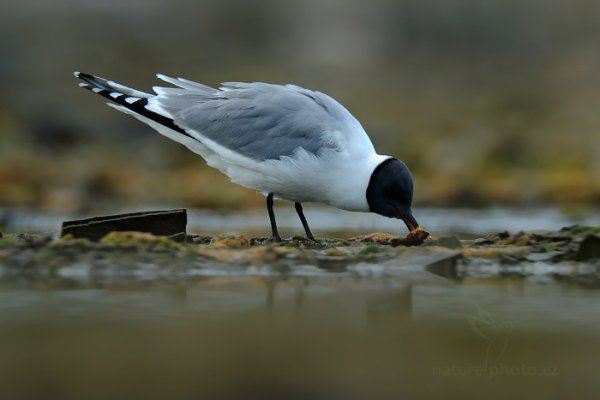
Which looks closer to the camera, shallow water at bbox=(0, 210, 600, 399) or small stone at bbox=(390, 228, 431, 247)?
shallow water at bbox=(0, 210, 600, 399)

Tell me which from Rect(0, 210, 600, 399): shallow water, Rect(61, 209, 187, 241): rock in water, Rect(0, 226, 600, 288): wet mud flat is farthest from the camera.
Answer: Rect(61, 209, 187, 241): rock in water

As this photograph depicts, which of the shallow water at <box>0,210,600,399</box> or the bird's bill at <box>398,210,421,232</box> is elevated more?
the bird's bill at <box>398,210,421,232</box>

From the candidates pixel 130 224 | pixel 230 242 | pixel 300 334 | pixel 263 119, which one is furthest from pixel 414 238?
pixel 300 334

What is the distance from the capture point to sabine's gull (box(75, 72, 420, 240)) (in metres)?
6.75

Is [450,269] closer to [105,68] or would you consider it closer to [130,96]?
[130,96]

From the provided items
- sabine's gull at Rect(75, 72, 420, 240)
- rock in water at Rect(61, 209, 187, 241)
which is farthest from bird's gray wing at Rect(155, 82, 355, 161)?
rock in water at Rect(61, 209, 187, 241)

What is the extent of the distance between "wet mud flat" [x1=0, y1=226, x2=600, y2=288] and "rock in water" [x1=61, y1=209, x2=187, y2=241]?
103mm

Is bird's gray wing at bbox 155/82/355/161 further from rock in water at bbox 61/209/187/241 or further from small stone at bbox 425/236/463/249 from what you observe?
small stone at bbox 425/236/463/249

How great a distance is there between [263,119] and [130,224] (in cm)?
113

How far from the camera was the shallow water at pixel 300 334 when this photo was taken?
356 centimetres

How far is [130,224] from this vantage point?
21.2 ft

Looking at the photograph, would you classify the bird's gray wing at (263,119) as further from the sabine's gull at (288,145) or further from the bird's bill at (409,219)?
the bird's bill at (409,219)

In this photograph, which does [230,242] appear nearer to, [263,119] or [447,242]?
[263,119]

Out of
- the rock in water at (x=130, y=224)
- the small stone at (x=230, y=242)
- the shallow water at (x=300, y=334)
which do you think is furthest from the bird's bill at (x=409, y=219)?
the rock in water at (x=130, y=224)
